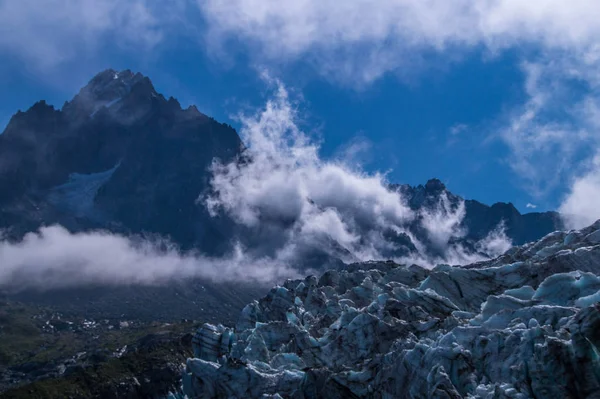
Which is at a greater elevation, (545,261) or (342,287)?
(342,287)

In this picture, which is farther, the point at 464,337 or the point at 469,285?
the point at 469,285

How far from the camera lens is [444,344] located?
50719 mm

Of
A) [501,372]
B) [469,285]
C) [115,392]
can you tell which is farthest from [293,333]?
[115,392]

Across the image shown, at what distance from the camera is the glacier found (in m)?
39.5

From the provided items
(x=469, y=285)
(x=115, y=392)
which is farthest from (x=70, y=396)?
(x=469, y=285)

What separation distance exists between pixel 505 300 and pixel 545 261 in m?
18.6

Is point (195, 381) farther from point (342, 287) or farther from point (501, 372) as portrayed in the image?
point (342, 287)

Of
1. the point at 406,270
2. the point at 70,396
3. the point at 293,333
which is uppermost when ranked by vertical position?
the point at 406,270

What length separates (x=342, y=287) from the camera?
457 ft

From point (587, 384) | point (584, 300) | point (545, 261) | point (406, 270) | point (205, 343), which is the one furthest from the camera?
point (406, 270)

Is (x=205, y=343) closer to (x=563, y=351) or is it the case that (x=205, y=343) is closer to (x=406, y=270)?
(x=406, y=270)

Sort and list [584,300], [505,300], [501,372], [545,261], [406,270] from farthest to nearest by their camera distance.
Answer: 1. [406,270]
2. [545,261]
3. [505,300]
4. [584,300]
5. [501,372]

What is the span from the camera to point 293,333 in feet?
291

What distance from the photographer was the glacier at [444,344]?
3947 centimetres
